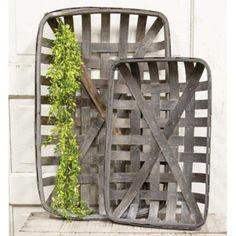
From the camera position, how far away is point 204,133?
58.2 inches

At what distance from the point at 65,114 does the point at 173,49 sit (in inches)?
14.6

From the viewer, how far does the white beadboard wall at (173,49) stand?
1477 millimetres

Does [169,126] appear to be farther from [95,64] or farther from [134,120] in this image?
[95,64]

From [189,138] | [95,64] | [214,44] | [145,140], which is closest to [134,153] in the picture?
[145,140]

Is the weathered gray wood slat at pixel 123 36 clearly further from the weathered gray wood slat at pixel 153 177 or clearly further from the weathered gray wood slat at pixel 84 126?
the weathered gray wood slat at pixel 153 177

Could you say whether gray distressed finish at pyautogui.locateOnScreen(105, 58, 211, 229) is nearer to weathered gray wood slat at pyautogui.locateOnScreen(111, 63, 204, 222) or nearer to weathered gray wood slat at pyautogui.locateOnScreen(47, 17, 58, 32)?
weathered gray wood slat at pyautogui.locateOnScreen(111, 63, 204, 222)

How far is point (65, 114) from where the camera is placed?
1.39 metres

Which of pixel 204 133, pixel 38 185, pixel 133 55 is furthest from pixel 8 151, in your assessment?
pixel 204 133

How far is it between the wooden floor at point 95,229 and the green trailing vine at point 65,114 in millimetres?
40

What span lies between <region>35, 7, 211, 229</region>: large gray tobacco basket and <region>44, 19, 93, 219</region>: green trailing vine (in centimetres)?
3

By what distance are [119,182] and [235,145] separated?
0.36 m

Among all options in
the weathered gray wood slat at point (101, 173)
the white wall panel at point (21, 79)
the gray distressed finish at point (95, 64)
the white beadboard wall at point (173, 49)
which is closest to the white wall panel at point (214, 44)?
the white beadboard wall at point (173, 49)

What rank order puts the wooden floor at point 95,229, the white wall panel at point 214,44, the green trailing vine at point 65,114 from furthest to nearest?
the white wall panel at point 214,44 → the green trailing vine at point 65,114 → the wooden floor at point 95,229

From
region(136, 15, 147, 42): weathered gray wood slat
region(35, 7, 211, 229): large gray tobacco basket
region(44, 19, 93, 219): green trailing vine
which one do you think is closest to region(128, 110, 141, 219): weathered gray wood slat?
region(35, 7, 211, 229): large gray tobacco basket
